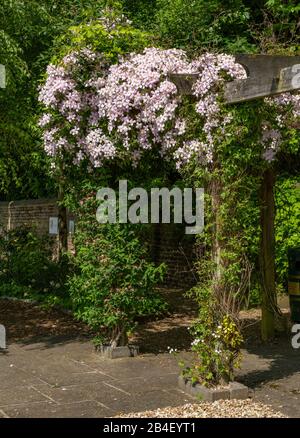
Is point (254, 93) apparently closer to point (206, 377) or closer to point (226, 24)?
point (206, 377)

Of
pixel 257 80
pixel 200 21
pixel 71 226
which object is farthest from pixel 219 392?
pixel 71 226

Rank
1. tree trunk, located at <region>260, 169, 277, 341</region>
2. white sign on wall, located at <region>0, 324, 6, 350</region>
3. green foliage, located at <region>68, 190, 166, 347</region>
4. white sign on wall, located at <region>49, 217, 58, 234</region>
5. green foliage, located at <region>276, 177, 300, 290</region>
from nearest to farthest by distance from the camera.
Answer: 1. green foliage, located at <region>68, 190, 166, 347</region>
2. white sign on wall, located at <region>0, 324, 6, 350</region>
3. tree trunk, located at <region>260, 169, 277, 341</region>
4. green foliage, located at <region>276, 177, 300, 290</region>
5. white sign on wall, located at <region>49, 217, 58, 234</region>

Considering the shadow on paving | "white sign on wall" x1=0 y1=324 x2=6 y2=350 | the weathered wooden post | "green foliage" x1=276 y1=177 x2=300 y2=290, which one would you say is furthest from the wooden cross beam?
"green foliage" x1=276 y1=177 x2=300 y2=290

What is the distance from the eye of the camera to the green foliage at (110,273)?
779cm

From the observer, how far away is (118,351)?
8008 millimetres

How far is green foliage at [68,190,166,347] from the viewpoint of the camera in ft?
25.6

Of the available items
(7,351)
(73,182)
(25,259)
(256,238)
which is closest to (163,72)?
(73,182)

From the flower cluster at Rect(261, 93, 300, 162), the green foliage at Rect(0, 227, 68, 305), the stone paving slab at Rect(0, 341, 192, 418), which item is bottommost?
the stone paving slab at Rect(0, 341, 192, 418)

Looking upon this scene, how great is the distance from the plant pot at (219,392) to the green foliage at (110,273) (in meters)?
1.80

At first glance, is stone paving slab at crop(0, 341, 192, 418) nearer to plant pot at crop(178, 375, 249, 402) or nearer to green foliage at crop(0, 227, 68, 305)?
plant pot at crop(178, 375, 249, 402)

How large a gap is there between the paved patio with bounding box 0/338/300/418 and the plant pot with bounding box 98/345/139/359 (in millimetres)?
104

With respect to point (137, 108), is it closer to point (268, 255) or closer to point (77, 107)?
point (77, 107)

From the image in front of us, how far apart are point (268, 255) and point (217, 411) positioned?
142 inches

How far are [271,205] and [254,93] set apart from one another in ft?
10.3
